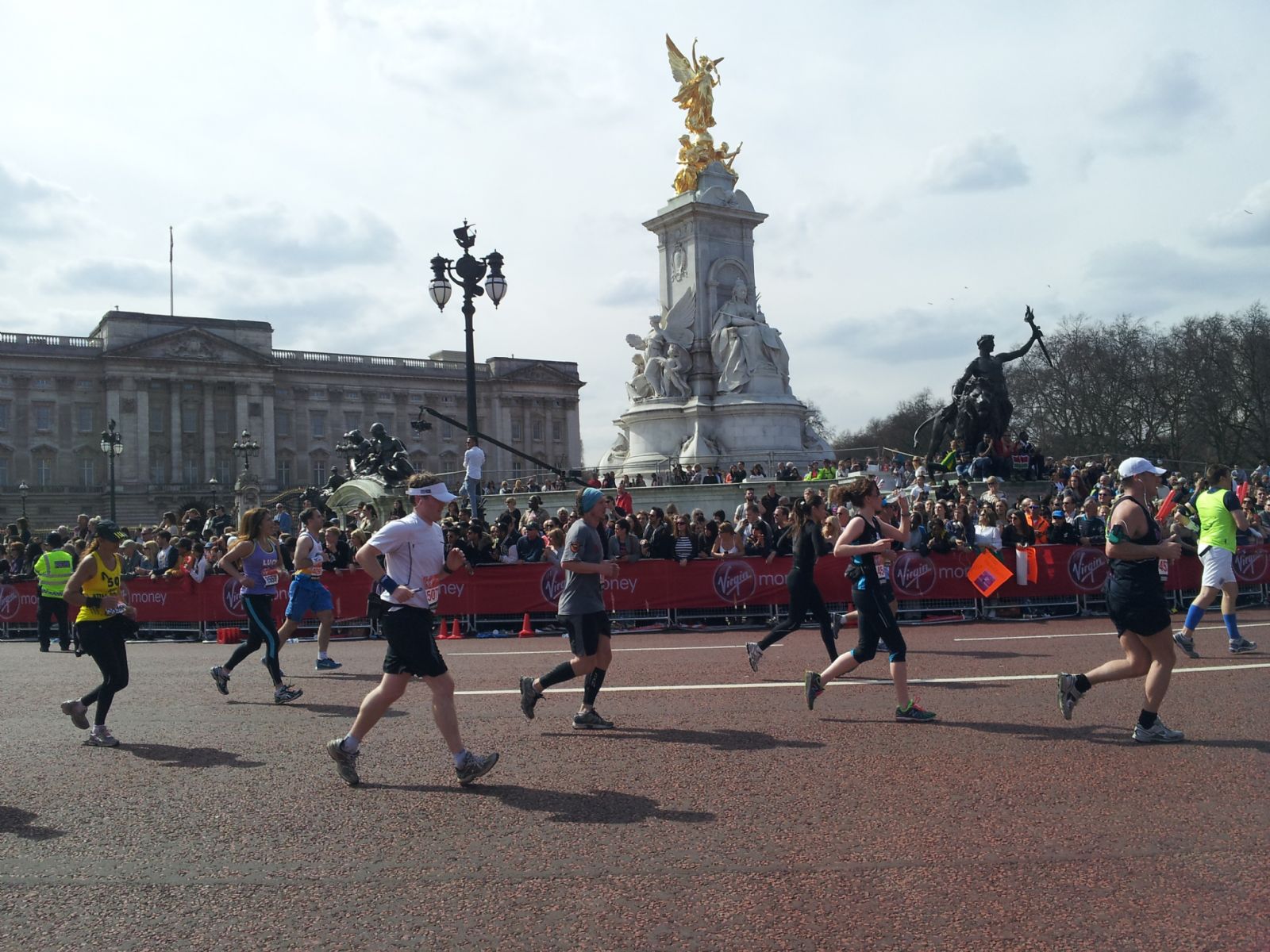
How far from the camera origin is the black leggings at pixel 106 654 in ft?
27.0

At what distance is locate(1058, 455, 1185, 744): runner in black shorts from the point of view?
701 centimetres

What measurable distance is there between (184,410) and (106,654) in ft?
292

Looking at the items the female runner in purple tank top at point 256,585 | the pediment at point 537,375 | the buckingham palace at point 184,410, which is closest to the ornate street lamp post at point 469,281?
the female runner in purple tank top at point 256,585

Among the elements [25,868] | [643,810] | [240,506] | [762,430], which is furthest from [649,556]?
[240,506]

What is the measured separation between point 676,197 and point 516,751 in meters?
31.0

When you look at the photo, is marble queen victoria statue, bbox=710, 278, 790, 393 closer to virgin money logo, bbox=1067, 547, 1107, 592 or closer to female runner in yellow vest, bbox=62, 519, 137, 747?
virgin money logo, bbox=1067, 547, 1107, 592

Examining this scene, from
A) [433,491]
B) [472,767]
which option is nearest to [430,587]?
[433,491]

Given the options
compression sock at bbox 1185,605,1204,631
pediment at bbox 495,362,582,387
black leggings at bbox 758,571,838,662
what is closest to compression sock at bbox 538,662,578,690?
black leggings at bbox 758,571,838,662

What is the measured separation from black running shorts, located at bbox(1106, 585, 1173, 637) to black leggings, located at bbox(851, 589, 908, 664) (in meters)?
1.50

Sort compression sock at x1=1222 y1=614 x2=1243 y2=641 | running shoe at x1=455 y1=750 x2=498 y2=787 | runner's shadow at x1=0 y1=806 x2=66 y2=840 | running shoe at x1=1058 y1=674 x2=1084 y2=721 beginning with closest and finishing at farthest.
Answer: runner's shadow at x1=0 y1=806 x2=66 y2=840
running shoe at x1=455 y1=750 x2=498 y2=787
running shoe at x1=1058 y1=674 x2=1084 y2=721
compression sock at x1=1222 y1=614 x2=1243 y2=641

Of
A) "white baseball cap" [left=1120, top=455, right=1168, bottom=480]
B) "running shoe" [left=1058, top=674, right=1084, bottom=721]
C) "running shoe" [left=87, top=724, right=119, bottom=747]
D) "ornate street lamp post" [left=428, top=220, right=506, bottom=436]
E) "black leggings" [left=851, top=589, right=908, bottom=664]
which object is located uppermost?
"ornate street lamp post" [left=428, top=220, right=506, bottom=436]

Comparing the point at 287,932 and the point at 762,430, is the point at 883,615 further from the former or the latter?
the point at 762,430

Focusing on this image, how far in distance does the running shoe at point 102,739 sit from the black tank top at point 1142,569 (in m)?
7.07

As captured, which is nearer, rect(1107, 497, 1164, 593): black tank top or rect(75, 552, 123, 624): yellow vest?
rect(1107, 497, 1164, 593): black tank top
